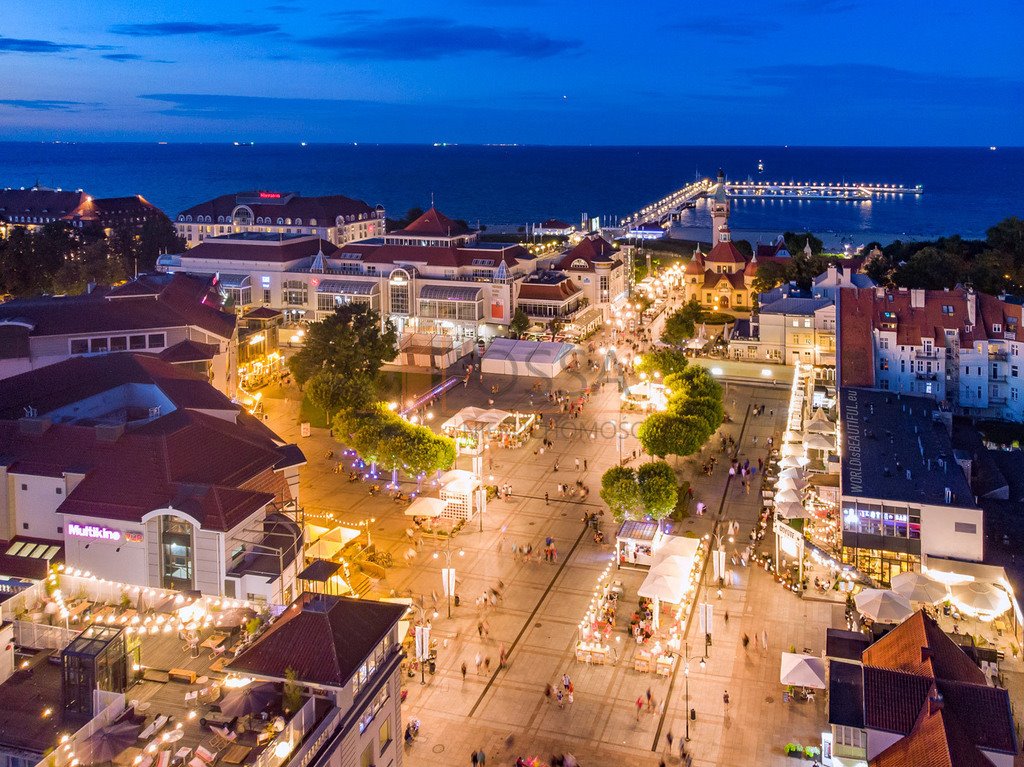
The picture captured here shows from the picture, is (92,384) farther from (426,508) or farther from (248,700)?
(248,700)

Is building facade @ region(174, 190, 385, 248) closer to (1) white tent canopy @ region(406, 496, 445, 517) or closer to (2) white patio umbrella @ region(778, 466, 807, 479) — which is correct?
(1) white tent canopy @ region(406, 496, 445, 517)

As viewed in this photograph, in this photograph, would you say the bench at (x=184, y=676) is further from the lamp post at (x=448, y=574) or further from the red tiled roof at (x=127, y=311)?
the red tiled roof at (x=127, y=311)

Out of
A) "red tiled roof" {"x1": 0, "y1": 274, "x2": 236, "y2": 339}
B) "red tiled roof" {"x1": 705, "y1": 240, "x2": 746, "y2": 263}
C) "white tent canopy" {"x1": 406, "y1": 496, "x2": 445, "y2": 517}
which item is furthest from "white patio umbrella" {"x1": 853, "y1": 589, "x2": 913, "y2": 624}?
"red tiled roof" {"x1": 705, "y1": 240, "x2": 746, "y2": 263}

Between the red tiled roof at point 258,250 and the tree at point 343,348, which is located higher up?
the red tiled roof at point 258,250

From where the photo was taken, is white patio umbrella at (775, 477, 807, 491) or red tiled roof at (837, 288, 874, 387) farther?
red tiled roof at (837, 288, 874, 387)

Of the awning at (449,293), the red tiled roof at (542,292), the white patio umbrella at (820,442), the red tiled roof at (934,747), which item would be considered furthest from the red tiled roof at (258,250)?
the red tiled roof at (934,747)

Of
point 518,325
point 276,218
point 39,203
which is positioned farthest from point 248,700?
point 39,203
